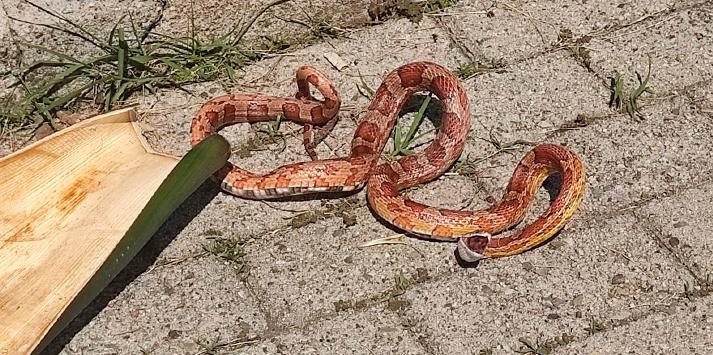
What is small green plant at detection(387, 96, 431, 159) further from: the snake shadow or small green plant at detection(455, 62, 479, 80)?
the snake shadow

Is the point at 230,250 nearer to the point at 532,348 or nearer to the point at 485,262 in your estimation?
the point at 485,262

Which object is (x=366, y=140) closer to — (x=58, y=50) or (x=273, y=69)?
(x=273, y=69)

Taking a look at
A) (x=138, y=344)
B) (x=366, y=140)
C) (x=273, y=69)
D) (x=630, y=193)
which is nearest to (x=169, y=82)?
(x=273, y=69)

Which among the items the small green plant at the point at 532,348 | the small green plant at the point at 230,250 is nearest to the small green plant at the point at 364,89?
the small green plant at the point at 230,250

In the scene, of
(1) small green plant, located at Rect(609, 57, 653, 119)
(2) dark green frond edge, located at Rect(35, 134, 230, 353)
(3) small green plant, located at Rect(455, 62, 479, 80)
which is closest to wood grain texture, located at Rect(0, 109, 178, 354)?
(2) dark green frond edge, located at Rect(35, 134, 230, 353)

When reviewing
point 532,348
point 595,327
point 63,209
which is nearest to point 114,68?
point 63,209
